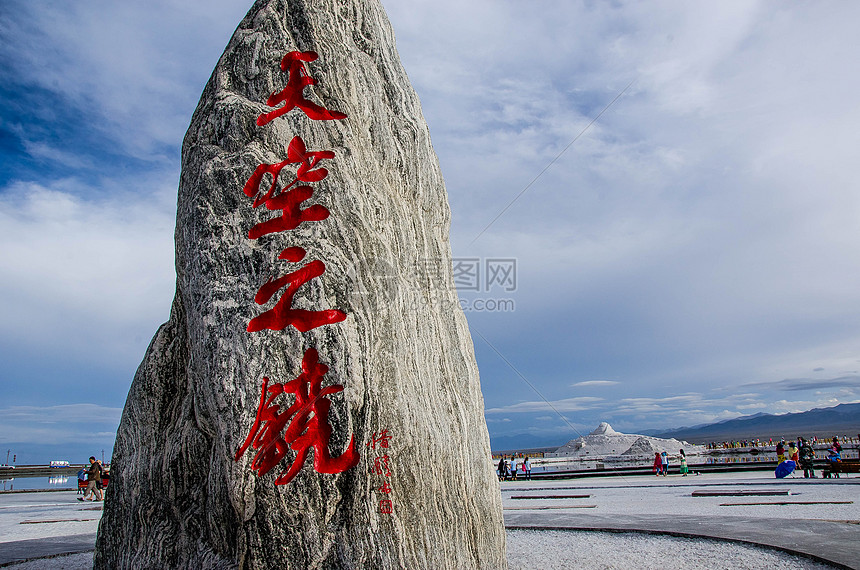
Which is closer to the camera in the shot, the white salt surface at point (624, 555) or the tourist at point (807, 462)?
the white salt surface at point (624, 555)

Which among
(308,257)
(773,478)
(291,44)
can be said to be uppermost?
(291,44)

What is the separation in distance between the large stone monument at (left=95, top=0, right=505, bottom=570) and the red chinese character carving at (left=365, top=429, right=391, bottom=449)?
0.04 ft

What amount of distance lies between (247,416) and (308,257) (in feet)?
3.37

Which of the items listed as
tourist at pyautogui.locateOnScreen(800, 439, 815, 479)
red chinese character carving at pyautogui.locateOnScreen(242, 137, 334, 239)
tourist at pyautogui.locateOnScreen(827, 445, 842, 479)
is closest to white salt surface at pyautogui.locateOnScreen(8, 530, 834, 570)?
red chinese character carving at pyautogui.locateOnScreen(242, 137, 334, 239)

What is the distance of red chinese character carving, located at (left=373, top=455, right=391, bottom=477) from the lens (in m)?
3.46

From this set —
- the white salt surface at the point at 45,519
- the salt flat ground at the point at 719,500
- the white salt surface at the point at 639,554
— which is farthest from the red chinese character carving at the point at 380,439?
the white salt surface at the point at 45,519

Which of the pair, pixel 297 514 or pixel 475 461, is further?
pixel 475 461

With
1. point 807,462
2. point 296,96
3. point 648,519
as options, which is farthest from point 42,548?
point 807,462

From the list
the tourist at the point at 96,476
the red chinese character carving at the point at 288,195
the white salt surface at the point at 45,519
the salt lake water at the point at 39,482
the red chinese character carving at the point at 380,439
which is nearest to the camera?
the red chinese character carving at the point at 380,439

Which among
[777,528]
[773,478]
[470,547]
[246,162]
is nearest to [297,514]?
[470,547]

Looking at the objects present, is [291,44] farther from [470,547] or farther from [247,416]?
[470,547]

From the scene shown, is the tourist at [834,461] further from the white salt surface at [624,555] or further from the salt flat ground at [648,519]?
the white salt surface at [624,555]

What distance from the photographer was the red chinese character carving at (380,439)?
3.49 meters

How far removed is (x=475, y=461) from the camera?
407 centimetres
